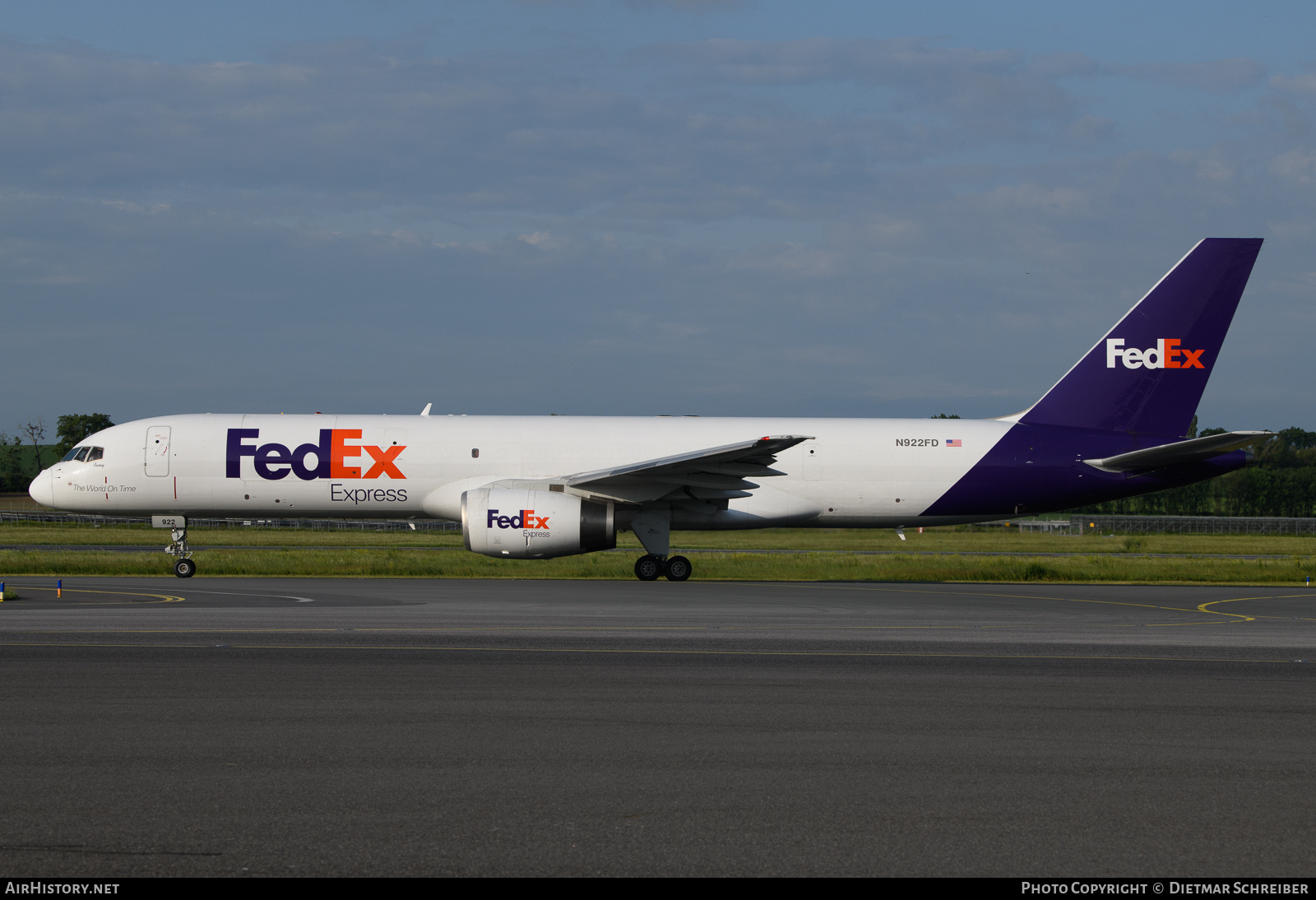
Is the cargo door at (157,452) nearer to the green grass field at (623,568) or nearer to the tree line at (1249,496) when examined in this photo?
the green grass field at (623,568)

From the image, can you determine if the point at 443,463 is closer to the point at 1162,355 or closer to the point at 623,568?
the point at 623,568

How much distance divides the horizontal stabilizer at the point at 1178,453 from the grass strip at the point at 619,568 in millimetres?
Result: 2940

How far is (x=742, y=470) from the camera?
25547mm

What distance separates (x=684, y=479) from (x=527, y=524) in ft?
12.7

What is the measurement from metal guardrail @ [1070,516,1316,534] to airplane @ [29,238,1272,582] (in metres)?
45.2

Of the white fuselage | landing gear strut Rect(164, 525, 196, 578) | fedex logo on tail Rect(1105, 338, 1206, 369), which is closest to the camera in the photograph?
landing gear strut Rect(164, 525, 196, 578)

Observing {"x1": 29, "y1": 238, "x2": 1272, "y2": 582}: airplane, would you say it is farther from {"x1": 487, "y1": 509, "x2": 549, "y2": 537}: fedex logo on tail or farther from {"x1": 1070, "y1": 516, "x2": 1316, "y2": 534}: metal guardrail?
{"x1": 1070, "y1": 516, "x2": 1316, "y2": 534}: metal guardrail

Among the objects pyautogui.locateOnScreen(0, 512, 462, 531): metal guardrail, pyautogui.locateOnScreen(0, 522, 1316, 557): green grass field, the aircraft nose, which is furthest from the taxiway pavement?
pyautogui.locateOnScreen(0, 512, 462, 531): metal guardrail

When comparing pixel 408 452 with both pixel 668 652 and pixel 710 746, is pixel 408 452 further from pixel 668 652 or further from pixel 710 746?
pixel 710 746

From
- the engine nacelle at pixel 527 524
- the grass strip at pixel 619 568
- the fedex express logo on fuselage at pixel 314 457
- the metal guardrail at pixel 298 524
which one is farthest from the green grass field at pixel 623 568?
the metal guardrail at pixel 298 524

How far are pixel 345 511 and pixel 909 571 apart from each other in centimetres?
1447

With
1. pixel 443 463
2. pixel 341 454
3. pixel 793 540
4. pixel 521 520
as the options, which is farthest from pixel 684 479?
pixel 793 540

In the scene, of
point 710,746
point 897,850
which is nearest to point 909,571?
point 710,746

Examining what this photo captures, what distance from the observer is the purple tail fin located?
27375 millimetres
